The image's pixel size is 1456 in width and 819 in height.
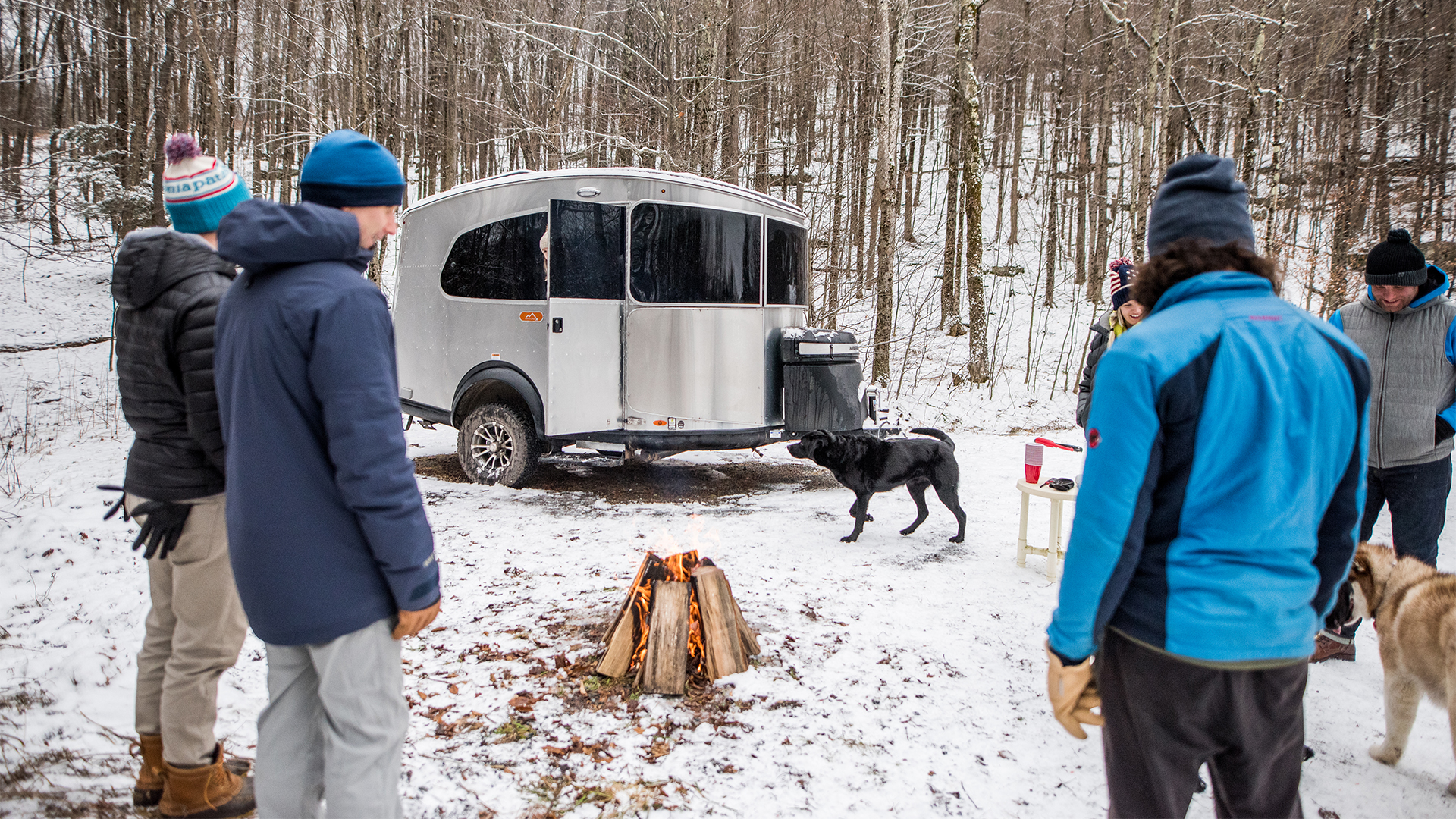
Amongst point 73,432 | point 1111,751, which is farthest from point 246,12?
point 1111,751

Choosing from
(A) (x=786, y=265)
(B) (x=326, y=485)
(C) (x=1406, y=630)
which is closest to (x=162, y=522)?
(B) (x=326, y=485)

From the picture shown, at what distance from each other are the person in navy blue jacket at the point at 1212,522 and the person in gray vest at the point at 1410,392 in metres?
2.74

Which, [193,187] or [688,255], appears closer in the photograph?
[193,187]

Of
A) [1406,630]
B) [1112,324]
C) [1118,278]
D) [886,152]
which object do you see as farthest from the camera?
[886,152]

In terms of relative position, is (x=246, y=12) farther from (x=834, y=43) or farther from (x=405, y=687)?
(x=405, y=687)

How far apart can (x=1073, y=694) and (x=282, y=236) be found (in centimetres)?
204

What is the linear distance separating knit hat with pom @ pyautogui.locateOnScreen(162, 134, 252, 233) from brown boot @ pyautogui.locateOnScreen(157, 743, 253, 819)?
5.76ft

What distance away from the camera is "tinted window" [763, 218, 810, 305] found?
25.4 ft

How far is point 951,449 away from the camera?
6020 millimetres

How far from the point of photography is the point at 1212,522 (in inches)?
59.7

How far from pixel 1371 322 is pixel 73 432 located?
13609 millimetres

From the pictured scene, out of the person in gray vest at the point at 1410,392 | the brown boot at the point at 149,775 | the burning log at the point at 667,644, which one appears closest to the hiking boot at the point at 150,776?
the brown boot at the point at 149,775

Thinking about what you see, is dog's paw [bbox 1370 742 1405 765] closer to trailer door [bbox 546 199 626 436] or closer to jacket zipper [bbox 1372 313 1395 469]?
jacket zipper [bbox 1372 313 1395 469]

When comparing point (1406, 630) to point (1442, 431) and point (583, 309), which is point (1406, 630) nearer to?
point (1442, 431)
